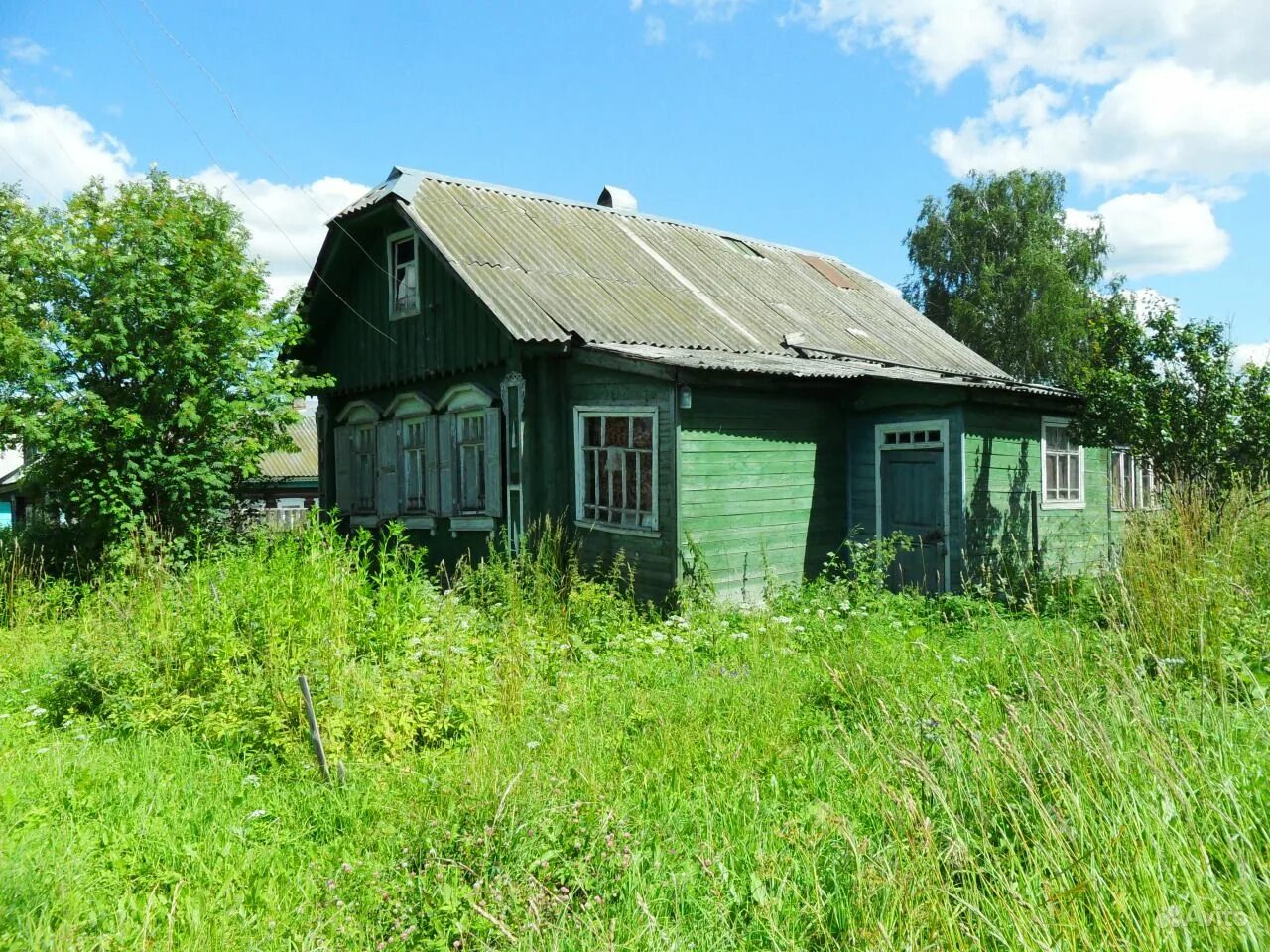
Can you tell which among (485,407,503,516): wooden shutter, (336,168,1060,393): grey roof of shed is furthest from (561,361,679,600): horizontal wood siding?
(485,407,503,516): wooden shutter

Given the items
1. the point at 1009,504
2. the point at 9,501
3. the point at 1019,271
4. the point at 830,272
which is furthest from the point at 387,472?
the point at 1019,271

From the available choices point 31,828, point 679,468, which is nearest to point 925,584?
point 679,468

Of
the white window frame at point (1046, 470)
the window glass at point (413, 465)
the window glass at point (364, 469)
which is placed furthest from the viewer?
the window glass at point (364, 469)

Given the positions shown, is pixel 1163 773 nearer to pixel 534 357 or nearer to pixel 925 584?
pixel 925 584

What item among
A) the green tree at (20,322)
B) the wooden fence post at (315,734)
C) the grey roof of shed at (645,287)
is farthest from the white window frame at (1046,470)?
the green tree at (20,322)

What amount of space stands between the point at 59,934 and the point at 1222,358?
10.4m

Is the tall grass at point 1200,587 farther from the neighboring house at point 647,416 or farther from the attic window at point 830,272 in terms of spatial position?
the attic window at point 830,272

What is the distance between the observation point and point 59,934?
2.76 metres

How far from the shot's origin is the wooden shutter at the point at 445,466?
11898mm

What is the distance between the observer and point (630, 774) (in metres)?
4.30

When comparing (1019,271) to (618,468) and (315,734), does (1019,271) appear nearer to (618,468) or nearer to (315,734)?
(618,468)

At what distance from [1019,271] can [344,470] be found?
24.2 metres

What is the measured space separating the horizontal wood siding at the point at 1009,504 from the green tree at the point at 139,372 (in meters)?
8.83

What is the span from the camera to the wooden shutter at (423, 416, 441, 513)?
1218 cm
